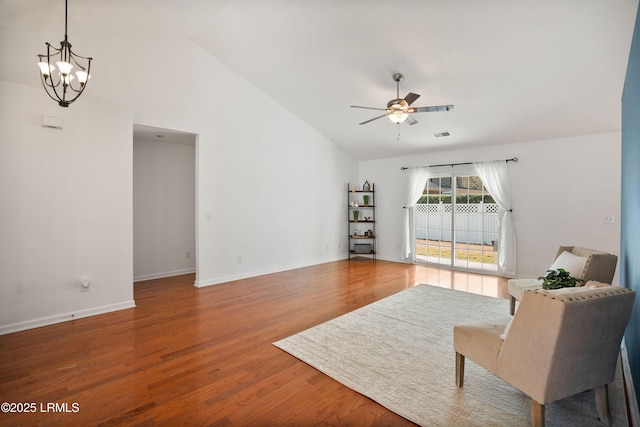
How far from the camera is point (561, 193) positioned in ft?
17.6

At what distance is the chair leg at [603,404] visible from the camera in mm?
1883

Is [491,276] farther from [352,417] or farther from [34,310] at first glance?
[34,310]

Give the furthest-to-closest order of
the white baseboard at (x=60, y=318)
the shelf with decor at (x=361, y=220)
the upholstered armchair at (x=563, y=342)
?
the shelf with decor at (x=361, y=220), the white baseboard at (x=60, y=318), the upholstered armchair at (x=563, y=342)

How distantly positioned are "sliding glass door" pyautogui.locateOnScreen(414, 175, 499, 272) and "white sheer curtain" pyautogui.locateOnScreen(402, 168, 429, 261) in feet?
0.43

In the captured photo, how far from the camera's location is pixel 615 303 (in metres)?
1.69

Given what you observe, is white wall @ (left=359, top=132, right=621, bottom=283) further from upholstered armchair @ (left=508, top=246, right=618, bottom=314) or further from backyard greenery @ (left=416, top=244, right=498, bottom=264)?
upholstered armchair @ (left=508, top=246, right=618, bottom=314)

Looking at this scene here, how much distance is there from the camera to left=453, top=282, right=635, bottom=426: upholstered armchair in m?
1.60

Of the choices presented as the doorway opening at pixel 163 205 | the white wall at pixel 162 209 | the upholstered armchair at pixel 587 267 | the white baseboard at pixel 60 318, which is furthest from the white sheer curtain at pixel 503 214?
the white baseboard at pixel 60 318

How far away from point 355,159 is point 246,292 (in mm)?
4984

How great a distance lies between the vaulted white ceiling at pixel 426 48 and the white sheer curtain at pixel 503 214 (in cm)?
61

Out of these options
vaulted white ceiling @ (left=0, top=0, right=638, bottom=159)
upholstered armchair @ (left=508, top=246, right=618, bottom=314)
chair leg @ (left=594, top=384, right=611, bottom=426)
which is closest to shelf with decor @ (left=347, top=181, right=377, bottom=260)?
vaulted white ceiling @ (left=0, top=0, right=638, bottom=159)

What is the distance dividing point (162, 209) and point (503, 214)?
6.77 metres

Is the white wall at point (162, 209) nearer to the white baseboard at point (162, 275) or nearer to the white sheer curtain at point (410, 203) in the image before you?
the white baseboard at point (162, 275)

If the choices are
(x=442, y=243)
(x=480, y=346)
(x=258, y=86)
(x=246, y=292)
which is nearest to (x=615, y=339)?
(x=480, y=346)
